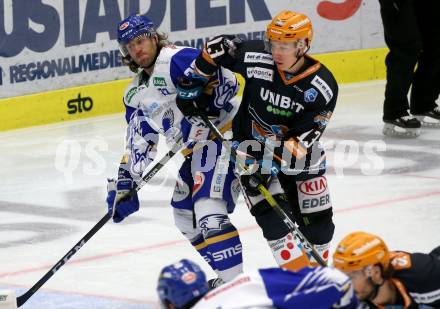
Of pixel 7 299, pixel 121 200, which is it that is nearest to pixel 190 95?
pixel 121 200

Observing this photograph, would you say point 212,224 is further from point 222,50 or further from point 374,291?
point 374,291

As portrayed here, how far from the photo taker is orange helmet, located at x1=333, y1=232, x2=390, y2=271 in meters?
4.27

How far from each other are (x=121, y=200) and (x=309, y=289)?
78.9 inches

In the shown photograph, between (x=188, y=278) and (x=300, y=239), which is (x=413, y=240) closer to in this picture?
(x=300, y=239)

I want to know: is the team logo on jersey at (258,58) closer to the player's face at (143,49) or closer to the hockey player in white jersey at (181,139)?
the hockey player in white jersey at (181,139)

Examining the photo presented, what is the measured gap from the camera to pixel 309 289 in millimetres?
3877

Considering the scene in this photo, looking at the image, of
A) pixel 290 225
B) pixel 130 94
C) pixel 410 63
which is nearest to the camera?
pixel 290 225

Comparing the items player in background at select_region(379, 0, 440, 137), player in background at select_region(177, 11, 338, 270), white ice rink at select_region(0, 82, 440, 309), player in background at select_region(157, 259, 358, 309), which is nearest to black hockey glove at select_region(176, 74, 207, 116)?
player in background at select_region(177, 11, 338, 270)

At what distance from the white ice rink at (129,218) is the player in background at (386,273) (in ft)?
5.29

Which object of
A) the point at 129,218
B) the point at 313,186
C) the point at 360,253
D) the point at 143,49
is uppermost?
the point at 143,49

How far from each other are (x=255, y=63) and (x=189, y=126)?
49 centimetres

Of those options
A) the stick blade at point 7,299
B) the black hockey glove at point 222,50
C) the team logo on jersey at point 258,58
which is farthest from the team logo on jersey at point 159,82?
the stick blade at point 7,299

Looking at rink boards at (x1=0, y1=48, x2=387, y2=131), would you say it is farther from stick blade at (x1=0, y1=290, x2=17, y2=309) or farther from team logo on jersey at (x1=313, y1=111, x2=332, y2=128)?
team logo on jersey at (x1=313, y1=111, x2=332, y2=128)

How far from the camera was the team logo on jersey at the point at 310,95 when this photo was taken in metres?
5.45
